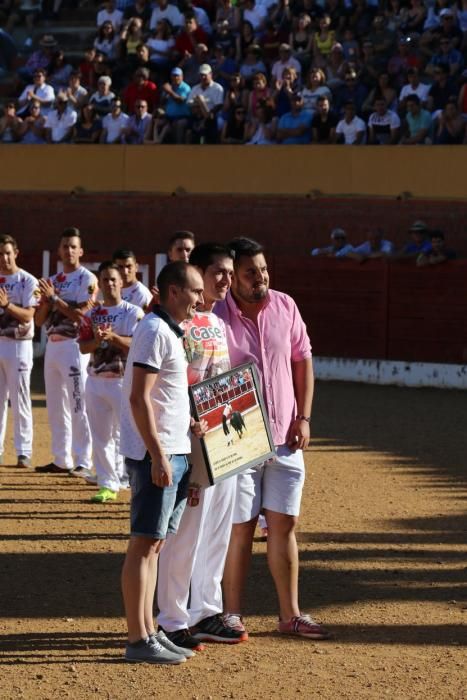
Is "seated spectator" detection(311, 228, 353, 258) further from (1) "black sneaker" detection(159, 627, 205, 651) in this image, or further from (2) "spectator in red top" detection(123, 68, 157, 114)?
(1) "black sneaker" detection(159, 627, 205, 651)

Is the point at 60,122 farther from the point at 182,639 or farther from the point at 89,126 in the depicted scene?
the point at 182,639

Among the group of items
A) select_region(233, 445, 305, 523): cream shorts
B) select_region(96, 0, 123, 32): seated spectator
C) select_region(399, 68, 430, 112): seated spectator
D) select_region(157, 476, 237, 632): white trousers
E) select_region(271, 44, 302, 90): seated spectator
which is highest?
select_region(96, 0, 123, 32): seated spectator

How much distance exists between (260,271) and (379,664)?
1881 mm

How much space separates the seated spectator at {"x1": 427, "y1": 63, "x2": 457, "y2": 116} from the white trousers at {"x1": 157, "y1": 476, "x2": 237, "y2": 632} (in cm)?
1475

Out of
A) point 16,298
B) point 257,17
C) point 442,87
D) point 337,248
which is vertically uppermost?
point 257,17

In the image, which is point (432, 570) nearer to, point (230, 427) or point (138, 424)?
point (230, 427)

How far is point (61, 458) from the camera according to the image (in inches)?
448

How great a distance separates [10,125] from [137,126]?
276 centimetres

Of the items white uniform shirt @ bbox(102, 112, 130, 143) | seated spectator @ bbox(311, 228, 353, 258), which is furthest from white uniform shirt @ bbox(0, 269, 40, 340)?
white uniform shirt @ bbox(102, 112, 130, 143)

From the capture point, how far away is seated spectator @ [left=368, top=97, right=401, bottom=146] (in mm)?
20531

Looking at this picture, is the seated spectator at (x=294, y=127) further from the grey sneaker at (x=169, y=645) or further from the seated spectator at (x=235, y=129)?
the grey sneaker at (x=169, y=645)

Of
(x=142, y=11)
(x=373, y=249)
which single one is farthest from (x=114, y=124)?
(x=373, y=249)

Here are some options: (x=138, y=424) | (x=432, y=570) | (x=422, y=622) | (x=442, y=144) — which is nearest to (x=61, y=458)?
(x=432, y=570)

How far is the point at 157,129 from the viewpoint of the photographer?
74.9ft
